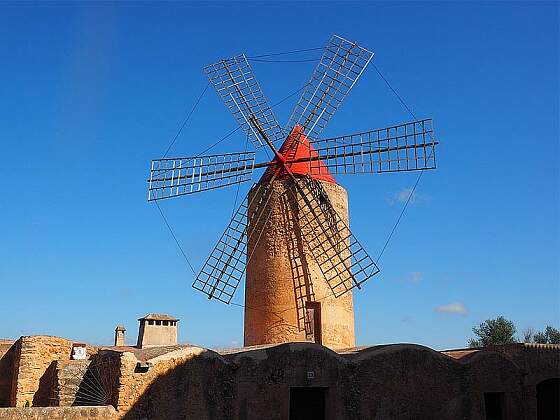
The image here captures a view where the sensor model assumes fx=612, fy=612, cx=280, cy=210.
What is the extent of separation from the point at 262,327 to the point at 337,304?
1790mm

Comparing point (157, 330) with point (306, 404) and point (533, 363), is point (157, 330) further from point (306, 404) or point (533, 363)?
point (533, 363)

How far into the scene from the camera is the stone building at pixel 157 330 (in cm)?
2034

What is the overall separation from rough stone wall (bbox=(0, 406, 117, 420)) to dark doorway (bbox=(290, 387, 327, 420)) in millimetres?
4035

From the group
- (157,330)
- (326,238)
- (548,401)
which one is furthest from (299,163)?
(157,330)

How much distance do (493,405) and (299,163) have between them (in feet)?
22.3

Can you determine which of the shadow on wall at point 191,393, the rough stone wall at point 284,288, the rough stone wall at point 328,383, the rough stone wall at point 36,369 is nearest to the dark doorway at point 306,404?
the rough stone wall at point 328,383

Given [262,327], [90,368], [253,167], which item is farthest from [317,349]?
[253,167]

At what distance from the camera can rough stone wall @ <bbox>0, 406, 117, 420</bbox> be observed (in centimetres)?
853

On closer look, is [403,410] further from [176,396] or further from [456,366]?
[176,396]

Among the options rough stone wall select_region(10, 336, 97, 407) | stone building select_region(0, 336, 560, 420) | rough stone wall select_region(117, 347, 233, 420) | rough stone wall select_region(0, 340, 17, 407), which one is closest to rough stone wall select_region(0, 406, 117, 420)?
stone building select_region(0, 336, 560, 420)

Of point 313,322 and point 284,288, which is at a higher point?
point 284,288

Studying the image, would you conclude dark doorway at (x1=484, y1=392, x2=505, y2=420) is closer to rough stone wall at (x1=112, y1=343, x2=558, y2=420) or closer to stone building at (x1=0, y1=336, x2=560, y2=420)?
stone building at (x1=0, y1=336, x2=560, y2=420)

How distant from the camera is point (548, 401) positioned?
1441 centimetres

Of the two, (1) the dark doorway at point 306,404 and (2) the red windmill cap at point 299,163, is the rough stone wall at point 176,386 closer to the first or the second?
(1) the dark doorway at point 306,404
